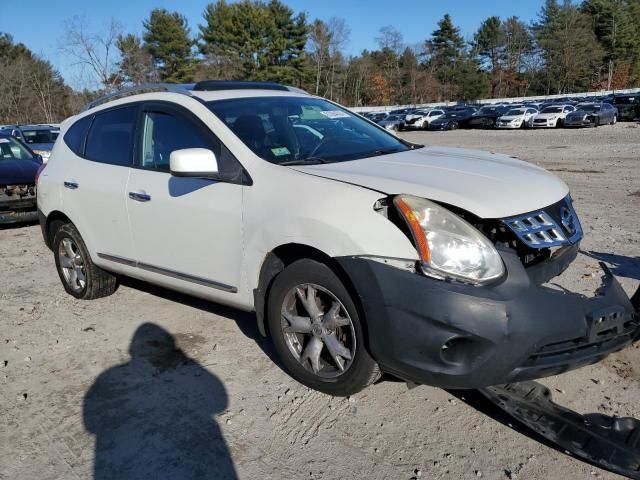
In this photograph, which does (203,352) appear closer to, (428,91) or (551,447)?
(551,447)

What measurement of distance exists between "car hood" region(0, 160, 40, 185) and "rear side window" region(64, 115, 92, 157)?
4.31 m

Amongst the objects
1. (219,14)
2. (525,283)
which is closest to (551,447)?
(525,283)

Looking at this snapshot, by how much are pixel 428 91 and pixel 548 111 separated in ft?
167

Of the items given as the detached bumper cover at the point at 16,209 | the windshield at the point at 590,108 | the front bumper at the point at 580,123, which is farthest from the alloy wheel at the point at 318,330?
the windshield at the point at 590,108

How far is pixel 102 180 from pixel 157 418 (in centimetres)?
207

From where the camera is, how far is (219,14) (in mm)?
68375

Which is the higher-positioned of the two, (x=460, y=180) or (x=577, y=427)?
(x=460, y=180)

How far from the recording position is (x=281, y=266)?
10.5 feet

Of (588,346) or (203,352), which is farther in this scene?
(203,352)

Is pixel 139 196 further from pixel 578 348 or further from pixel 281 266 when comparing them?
pixel 578 348

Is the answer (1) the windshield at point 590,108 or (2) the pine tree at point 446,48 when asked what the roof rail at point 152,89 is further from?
(2) the pine tree at point 446,48

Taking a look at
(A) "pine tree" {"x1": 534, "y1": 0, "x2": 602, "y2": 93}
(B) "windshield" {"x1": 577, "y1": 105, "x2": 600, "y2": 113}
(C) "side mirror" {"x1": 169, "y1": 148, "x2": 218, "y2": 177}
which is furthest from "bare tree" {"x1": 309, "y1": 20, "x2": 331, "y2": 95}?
(C) "side mirror" {"x1": 169, "y1": 148, "x2": 218, "y2": 177}

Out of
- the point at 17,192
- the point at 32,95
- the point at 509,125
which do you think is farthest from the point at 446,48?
the point at 17,192

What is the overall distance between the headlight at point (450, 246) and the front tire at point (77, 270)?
3282mm
